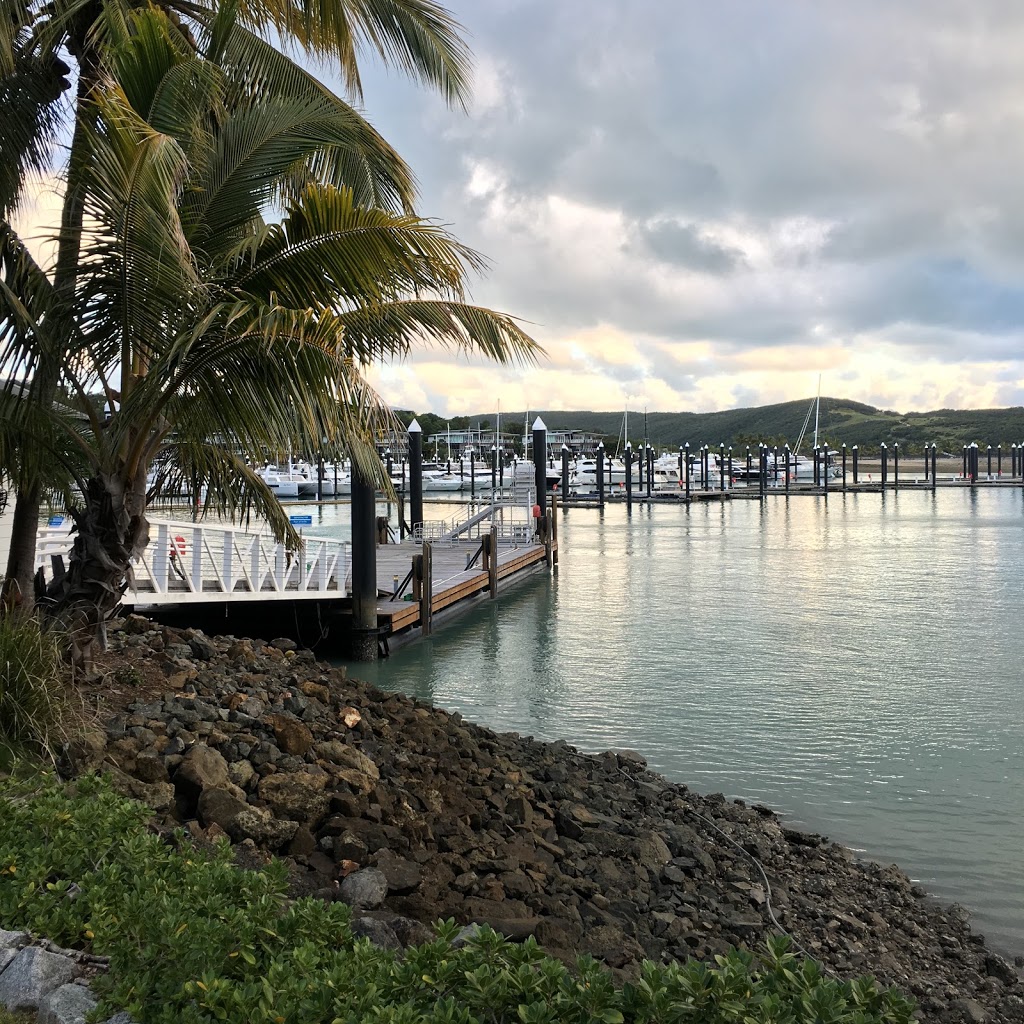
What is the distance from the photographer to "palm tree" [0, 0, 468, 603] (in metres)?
7.69

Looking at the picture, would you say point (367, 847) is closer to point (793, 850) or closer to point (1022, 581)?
point (793, 850)

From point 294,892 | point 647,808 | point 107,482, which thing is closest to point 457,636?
point 647,808

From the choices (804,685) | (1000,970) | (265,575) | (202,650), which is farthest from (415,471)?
(1000,970)

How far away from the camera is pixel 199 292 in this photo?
7.36 m

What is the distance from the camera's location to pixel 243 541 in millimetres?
17453

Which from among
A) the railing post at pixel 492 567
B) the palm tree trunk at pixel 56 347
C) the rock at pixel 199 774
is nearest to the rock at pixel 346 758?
the rock at pixel 199 774

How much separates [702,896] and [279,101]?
7052 mm

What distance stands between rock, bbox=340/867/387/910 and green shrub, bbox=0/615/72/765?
229cm

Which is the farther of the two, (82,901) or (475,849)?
(475,849)

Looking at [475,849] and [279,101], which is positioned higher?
[279,101]

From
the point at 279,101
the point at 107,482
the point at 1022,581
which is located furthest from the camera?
the point at 1022,581

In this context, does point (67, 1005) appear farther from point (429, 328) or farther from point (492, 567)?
point (492, 567)

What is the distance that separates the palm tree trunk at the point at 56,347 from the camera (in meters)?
7.45

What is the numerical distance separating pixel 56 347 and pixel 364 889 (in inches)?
182
